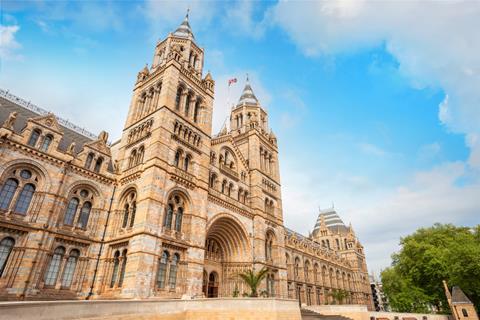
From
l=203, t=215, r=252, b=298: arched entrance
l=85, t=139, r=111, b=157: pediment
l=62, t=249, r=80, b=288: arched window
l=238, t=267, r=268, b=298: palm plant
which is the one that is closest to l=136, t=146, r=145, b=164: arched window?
l=85, t=139, r=111, b=157: pediment

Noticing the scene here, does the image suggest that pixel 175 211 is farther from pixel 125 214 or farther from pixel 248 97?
pixel 248 97

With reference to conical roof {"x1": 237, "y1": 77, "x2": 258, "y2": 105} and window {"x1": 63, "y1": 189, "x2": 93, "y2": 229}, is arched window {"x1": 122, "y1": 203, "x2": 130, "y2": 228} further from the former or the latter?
conical roof {"x1": 237, "y1": 77, "x2": 258, "y2": 105}

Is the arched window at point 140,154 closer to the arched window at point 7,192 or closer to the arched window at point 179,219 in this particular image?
the arched window at point 179,219

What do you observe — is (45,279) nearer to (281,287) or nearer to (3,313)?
(3,313)

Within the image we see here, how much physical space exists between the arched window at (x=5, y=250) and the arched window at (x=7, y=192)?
2.14m

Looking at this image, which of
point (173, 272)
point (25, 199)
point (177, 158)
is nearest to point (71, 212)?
point (25, 199)

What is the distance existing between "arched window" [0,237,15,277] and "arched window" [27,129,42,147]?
672cm

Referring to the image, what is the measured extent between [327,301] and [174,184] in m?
40.6

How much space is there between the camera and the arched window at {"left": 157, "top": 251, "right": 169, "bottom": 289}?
19498 mm

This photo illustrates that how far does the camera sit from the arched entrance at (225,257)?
1063 inches

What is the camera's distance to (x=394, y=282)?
147 feet

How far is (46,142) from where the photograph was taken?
68.2 feet

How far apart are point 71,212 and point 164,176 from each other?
7.47 meters

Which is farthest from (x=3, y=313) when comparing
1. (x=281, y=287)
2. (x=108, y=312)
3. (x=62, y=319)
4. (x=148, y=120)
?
(x=281, y=287)
